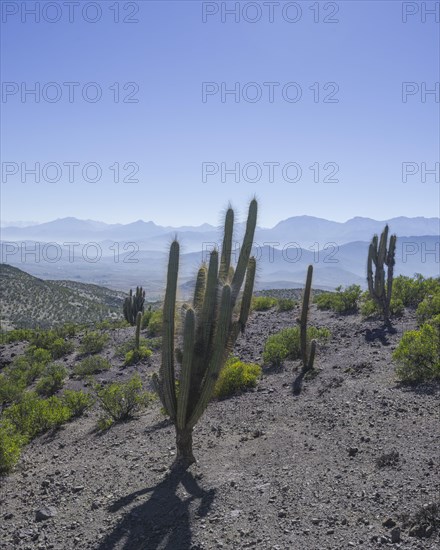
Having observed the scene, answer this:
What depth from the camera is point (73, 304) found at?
198ft

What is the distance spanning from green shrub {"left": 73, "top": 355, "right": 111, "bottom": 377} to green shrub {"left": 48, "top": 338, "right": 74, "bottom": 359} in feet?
12.7

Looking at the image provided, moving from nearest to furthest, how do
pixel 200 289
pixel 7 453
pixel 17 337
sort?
pixel 200 289 < pixel 7 453 < pixel 17 337

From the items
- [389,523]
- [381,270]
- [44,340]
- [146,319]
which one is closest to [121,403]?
[389,523]

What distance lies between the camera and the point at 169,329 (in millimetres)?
7812

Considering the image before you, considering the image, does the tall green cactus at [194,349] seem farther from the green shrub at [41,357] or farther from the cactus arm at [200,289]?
the green shrub at [41,357]

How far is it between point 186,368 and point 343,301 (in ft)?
53.2

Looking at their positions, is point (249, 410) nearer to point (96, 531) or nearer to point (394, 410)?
point (394, 410)

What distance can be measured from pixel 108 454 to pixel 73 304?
53.5m

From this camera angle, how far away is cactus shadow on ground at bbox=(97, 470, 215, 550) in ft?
19.3

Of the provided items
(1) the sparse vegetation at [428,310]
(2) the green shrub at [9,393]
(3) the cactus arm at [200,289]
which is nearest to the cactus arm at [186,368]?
(3) the cactus arm at [200,289]

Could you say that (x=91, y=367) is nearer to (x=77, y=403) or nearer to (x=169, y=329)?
(x=77, y=403)

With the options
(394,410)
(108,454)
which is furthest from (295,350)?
(108,454)

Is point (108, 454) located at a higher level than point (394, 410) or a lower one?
lower

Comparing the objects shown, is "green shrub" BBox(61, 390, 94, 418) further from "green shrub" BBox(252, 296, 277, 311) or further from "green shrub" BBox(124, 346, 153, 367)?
"green shrub" BBox(252, 296, 277, 311)
